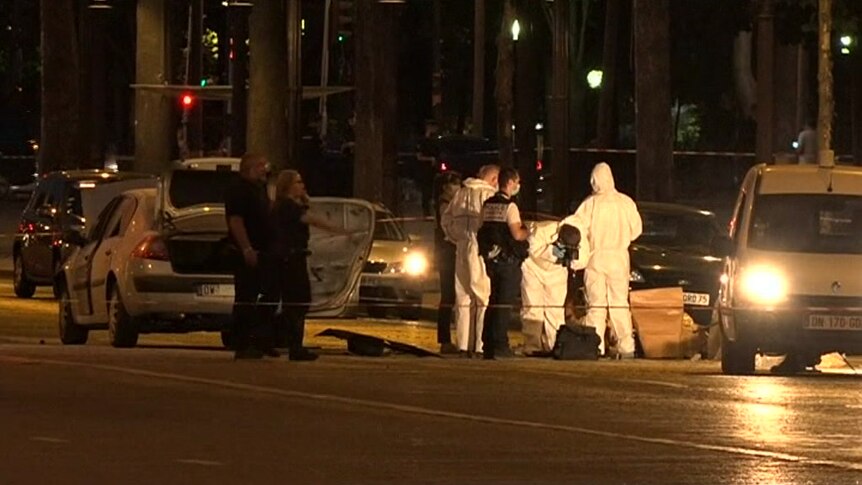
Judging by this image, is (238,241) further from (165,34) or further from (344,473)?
(165,34)

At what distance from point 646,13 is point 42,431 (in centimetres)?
2136

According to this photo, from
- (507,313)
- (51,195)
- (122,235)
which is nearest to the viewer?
(507,313)

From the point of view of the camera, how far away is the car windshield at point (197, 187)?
22.1 meters

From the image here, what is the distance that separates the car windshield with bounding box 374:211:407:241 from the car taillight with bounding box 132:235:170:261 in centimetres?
692

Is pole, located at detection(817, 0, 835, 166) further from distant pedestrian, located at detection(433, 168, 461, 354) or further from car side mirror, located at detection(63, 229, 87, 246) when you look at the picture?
car side mirror, located at detection(63, 229, 87, 246)

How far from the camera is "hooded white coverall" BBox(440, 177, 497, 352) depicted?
2056 cm

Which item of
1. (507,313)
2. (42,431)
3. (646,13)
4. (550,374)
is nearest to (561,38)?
(646,13)

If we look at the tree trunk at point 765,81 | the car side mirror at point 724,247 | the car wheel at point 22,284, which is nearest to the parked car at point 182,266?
the car side mirror at point 724,247

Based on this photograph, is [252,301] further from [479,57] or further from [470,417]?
[479,57]

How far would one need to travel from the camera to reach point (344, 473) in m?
12.0

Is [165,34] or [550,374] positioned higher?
[165,34]

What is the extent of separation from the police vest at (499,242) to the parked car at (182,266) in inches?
58.6

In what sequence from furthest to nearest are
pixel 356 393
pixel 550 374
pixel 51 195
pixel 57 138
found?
pixel 57 138 → pixel 51 195 → pixel 550 374 → pixel 356 393

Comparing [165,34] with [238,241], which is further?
[165,34]
